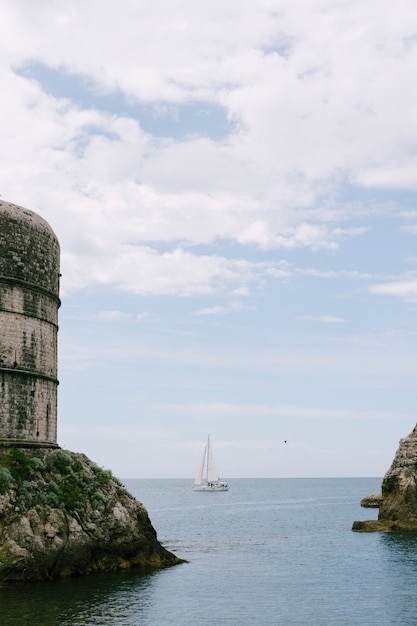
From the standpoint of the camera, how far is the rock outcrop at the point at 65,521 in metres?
28.8

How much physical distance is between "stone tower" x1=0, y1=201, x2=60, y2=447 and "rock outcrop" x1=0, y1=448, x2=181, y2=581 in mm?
1334

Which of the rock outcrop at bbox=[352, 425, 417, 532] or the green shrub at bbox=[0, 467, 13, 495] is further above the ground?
the green shrub at bbox=[0, 467, 13, 495]

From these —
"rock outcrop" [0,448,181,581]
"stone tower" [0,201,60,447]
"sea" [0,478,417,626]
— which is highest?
"stone tower" [0,201,60,447]

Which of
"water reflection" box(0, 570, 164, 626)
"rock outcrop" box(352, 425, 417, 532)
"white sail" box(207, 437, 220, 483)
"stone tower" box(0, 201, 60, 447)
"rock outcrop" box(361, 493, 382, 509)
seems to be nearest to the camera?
"water reflection" box(0, 570, 164, 626)

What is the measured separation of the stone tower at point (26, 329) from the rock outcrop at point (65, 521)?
1334 mm

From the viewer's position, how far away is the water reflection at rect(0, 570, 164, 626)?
2400 cm

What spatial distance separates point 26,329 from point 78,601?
41.0ft

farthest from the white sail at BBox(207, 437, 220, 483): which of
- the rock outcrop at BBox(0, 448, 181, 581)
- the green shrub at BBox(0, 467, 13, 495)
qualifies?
the green shrub at BBox(0, 467, 13, 495)

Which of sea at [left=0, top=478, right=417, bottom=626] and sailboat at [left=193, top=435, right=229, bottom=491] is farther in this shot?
sailboat at [left=193, top=435, right=229, bottom=491]

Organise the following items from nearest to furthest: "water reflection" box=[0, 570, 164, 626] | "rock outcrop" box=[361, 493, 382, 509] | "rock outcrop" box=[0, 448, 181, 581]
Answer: "water reflection" box=[0, 570, 164, 626] → "rock outcrop" box=[0, 448, 181, 581] → "rock outcrop" box=[361, 493, 382, 509]

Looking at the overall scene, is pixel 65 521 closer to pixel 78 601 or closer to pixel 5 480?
pixel 5 480

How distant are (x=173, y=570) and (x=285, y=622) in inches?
404

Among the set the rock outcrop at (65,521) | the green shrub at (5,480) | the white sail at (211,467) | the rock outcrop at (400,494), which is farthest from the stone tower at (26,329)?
the white sail at (211,467)

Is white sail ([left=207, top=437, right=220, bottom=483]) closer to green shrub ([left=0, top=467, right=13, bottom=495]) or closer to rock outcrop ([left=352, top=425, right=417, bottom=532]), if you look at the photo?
rock outcrop ([left=352, top=425, right=417, bottom=532])
